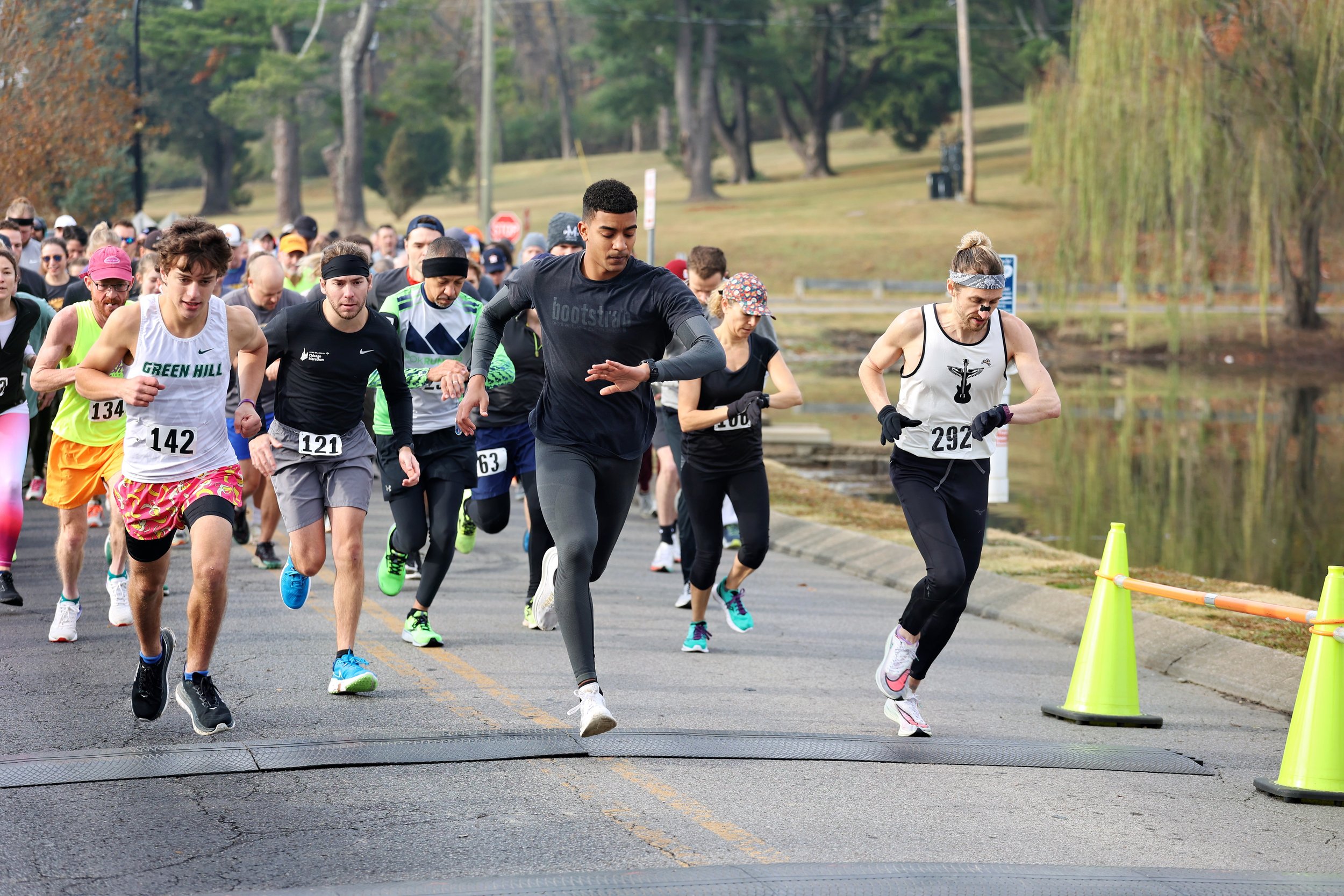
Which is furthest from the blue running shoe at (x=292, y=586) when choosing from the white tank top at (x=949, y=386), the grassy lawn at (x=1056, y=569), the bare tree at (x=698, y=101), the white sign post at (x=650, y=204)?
the bare tree at (x=698, y=101)

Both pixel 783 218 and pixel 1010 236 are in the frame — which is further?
pixel 783 218

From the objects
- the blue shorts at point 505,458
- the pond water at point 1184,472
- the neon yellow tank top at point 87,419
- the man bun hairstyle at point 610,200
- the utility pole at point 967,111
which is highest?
the utility pole at point 967,111

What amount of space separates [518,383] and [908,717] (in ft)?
12.6

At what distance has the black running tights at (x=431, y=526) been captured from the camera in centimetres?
859

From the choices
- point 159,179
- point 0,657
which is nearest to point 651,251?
point 0,657

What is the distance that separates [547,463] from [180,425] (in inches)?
57.1

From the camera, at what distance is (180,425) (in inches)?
252

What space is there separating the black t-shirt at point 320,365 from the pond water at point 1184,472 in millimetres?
8192

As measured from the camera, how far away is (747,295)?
8703 millimetres

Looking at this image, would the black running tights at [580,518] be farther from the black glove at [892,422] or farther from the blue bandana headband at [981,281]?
the blue bandana headband at [981,281]

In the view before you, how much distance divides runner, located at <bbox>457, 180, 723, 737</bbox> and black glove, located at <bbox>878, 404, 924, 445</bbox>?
0.95 meters

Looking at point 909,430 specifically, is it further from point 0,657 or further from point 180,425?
point 0,657

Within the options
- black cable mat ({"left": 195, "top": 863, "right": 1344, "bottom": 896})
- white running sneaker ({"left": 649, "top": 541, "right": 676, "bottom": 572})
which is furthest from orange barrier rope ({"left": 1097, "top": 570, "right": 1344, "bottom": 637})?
white running sneaker ({"left": 649, "top": 541, "right": 676, "bottom": 572})

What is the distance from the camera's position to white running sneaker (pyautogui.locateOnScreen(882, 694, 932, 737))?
702 cm
